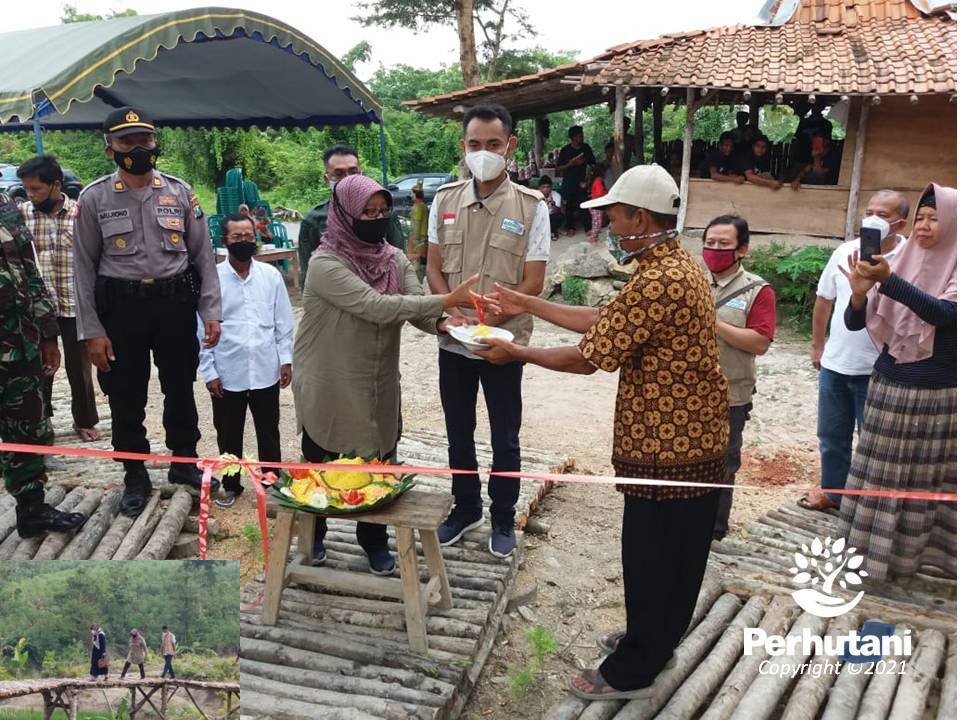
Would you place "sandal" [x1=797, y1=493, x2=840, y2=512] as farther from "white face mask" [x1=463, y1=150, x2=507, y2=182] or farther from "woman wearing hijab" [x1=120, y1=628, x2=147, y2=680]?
"woman wearing hijab" [x1=120, y1=628, x2=147, y2=680]

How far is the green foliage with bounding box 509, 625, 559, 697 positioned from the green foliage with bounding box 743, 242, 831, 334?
25.3 feet

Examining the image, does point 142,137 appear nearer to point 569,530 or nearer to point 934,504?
point 569,530

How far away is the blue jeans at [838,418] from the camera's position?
4.30 m

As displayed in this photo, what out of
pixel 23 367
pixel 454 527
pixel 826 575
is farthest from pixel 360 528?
pixel 826 575

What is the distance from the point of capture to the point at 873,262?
3.24m

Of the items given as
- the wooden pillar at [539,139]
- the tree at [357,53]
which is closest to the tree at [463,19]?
the wooden pillar at [539,139]

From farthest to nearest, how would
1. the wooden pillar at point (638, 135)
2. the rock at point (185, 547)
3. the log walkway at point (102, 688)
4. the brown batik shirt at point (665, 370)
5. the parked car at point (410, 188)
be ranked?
the parked car at point (410, 188), the wooden pillar at point (638, 135), the rock at point (185, 547), the brown batik shirt at point (665, 370), the log walkway at point (102, 688)

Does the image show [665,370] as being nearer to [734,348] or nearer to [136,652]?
[734,348]

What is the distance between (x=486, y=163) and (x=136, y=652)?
2592 mm

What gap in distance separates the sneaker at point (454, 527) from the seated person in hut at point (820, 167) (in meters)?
9.41

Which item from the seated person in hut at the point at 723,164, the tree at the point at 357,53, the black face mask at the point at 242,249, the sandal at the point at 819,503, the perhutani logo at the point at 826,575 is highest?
the tree at the point at 357,53

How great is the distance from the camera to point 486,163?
354 centimetres

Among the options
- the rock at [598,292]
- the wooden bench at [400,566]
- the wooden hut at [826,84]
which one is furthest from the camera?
the rock at [598,292]

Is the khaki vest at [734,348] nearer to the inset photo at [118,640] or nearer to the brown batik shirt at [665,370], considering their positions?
the brown batik shirt at [665,370]
